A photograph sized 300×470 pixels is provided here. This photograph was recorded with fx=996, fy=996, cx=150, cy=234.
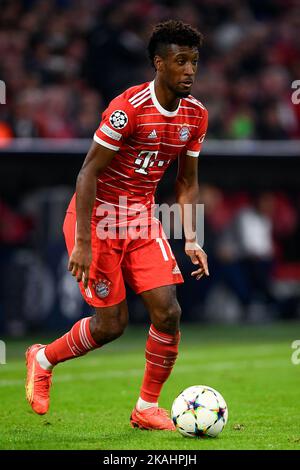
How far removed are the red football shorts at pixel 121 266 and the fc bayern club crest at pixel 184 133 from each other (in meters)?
0.67

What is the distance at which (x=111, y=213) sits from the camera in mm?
6543

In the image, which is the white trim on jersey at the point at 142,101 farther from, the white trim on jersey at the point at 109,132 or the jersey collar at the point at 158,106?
the white trim on jersey at the point at 109,132

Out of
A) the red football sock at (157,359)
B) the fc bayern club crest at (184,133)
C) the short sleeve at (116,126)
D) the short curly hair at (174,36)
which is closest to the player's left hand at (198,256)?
the red football sock at (157,359)

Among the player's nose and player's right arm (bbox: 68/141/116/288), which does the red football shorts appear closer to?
player's right arm (bbox: 68/141/116/288)

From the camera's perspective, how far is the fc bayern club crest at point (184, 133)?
21.2 ft

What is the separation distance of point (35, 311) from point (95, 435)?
7.07m

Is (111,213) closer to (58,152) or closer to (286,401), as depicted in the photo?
(286,401)

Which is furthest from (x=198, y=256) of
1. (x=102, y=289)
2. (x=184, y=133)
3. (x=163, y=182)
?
(x=163, y=182)

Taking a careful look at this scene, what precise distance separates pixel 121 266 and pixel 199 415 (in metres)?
1.17

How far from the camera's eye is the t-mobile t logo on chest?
641 cm

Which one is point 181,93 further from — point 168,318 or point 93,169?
point 168,318
